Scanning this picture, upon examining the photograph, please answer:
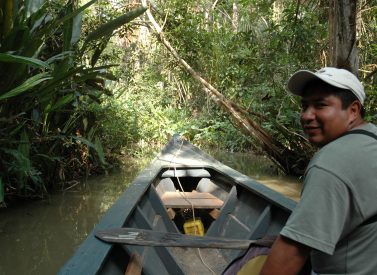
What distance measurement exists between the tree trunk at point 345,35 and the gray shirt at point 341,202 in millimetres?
3493

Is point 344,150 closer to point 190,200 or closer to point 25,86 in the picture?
point 190,200

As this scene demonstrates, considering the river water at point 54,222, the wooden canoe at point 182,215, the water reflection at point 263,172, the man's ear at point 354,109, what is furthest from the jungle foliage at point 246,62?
the man's ear at point 354,109

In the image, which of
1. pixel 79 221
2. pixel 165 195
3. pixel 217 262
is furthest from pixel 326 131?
pixel 79 221

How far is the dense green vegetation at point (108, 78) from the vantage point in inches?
163

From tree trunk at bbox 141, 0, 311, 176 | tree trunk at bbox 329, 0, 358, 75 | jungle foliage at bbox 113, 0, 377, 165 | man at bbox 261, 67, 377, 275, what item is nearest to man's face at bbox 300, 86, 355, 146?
man at bbox 261, 67, 377, 275

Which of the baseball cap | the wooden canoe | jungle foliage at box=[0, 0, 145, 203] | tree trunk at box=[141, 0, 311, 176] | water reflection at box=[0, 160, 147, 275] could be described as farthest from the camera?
tree trunk at box=[141, 0, 311, 176]

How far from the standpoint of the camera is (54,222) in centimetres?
464

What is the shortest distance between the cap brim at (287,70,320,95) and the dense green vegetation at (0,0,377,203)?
7.89 feet

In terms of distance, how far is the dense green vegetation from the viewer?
4141mm

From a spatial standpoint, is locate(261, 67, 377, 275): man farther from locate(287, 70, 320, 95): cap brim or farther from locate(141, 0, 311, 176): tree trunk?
locate(141, 0, 311, 176): tree trunk

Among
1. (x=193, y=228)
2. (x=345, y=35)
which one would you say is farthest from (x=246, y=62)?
(x=193, y=228)

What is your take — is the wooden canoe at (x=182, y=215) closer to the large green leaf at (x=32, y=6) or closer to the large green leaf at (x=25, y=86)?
the large green leaf at (x=25, y=86)

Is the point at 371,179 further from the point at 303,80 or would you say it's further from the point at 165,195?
the point at 165,195

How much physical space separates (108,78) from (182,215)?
2247 mm
